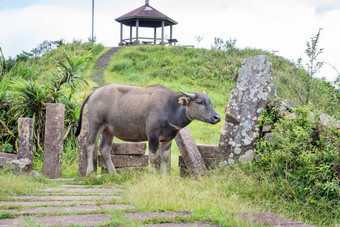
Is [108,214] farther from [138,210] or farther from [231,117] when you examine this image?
[231,117]

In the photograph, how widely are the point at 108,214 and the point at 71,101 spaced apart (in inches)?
248

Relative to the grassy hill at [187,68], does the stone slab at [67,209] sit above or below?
above

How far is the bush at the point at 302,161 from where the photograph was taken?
5.05m

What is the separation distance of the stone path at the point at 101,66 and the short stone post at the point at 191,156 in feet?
48.8

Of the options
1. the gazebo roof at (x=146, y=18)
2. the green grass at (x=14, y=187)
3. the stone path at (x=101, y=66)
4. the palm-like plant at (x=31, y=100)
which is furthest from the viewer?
the gazebo roof at (x=146, y=18)

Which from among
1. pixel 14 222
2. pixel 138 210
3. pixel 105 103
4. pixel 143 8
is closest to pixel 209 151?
pixel 105 103

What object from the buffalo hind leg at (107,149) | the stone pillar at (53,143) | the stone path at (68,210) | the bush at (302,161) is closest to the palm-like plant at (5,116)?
the stone pillar at (53,143)

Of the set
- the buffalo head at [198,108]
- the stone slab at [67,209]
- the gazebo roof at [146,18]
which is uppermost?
the gazebo roof at [146,18]

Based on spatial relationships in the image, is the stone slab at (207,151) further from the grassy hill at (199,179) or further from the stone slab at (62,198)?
the stone slab at (62,198)

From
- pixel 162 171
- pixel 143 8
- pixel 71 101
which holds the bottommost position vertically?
pixel 162 171

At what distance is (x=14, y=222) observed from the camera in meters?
3.57

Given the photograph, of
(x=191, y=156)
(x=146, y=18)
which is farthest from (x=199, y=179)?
(x=146, y=18)

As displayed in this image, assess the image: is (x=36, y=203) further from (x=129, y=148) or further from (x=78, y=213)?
(x=129, y=148)

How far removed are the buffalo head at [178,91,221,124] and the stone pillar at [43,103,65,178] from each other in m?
2.75
